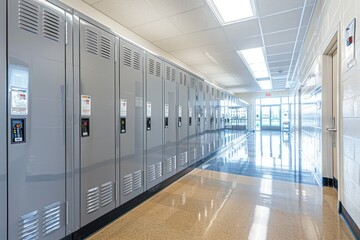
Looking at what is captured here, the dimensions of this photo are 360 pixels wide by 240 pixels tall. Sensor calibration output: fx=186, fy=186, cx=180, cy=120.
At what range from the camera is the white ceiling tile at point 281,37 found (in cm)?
442

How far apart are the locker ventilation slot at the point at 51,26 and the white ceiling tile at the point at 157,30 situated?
2536 mm

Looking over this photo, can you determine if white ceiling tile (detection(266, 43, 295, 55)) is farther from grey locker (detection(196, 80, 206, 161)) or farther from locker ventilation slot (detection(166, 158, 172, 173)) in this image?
locker ventilation slot (detection(166, 158, 172, 173))

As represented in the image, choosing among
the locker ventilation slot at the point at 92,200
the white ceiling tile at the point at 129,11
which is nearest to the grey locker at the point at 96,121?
the locker ventilation slot at the point at 92,200

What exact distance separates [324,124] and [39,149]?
4.00m

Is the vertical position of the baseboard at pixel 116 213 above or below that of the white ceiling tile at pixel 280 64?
below

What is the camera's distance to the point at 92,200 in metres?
1.94

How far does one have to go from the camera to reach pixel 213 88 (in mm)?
5609

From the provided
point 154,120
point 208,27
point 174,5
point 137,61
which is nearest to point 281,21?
point 208,27

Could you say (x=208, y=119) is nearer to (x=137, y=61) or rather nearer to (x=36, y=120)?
(x=137, y=61)

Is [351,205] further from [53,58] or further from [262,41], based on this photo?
[262,41]

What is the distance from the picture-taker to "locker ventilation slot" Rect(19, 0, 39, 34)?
55.6 inches

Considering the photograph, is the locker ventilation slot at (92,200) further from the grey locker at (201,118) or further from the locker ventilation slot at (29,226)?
the grey locker at (201,118)

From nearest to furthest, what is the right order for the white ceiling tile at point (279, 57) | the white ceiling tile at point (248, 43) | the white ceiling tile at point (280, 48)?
1. the white ceiling tile at point (248, 43)
2. the white ceiling tile at point (280, 48)
3. the white ceiling tile at point (279, 57)

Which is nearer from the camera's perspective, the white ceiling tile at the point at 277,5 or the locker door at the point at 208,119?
the white ceiling tile at the point at 277,5
